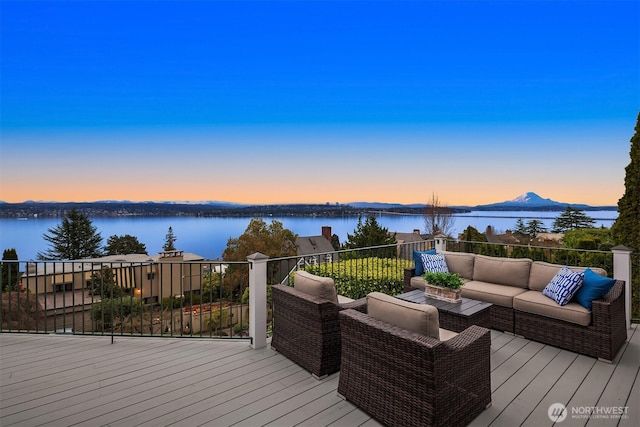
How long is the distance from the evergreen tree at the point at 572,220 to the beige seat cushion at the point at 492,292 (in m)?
17.4

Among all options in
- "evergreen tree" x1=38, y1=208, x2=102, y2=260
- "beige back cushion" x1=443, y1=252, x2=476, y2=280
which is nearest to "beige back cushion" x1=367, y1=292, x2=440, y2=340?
"beige back cushion" x1=443, y1=252, x2=476, y2=280

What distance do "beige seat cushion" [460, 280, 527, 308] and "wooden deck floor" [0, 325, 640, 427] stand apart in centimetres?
47

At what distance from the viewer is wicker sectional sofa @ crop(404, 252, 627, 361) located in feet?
10.3

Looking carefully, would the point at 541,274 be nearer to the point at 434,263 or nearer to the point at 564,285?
the point at 564,285

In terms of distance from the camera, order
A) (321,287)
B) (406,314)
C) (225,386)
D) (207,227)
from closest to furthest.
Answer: (406,314), (225,386), (321,287), (207,227)

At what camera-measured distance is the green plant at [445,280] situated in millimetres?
3653

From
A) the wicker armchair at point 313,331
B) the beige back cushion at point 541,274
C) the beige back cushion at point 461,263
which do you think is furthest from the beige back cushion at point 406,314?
the beige back cushion at point 461,263

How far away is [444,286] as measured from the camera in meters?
A: 3.73

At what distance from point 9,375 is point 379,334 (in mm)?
3447

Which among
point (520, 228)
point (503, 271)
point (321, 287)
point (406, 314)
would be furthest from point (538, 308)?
point (520, 228)

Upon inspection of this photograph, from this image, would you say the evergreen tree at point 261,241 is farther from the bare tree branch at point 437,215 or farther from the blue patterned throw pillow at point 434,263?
the blue patterned throw pillow at point 434,263

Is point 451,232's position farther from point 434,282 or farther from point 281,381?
point 281,381

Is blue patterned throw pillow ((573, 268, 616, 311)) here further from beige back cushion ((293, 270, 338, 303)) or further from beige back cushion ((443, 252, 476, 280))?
beige back cushion ((293, 270, 338, 303))

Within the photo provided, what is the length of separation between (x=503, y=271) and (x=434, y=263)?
0.92m
